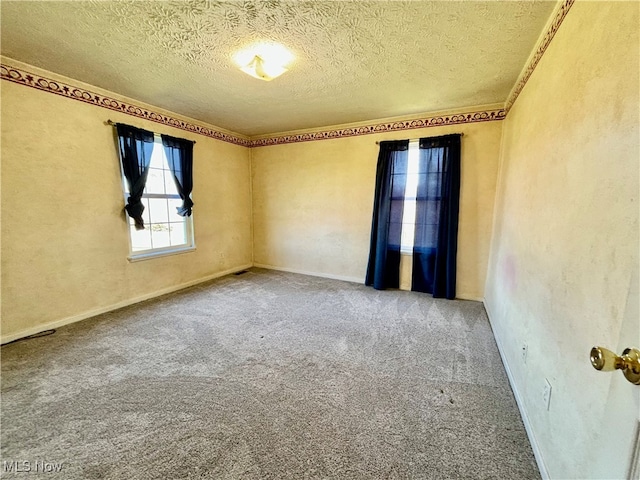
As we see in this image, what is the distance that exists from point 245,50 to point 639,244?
2.38 metres

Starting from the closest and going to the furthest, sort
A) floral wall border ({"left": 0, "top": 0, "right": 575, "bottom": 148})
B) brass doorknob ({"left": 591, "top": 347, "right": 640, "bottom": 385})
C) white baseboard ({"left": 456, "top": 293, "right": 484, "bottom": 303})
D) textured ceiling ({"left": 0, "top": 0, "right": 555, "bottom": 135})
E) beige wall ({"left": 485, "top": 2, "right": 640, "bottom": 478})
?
brass doorknob ({"left": 591, "top": 347, "right": 640, "bottom": 385}) → beige wall ({"left": 485, "top": 2, "right": 640, "bottom": 478}) → textured ceiling ({"left": 0, "top": 0, "right": 555, "bottom": 135}) → floral wall border ({"left": 0, "top": 0, "right": 575, "bottom": 148}) → white baseboard ({"left": 456, "top": 293, "right": 484, "bottom": 303})

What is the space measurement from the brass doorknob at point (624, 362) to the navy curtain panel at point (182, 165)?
13.2 ft

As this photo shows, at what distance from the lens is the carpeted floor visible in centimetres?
129

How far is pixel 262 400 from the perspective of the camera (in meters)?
1.68

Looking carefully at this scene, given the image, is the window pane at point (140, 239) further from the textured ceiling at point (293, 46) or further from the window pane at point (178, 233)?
the textured ceiling at point (293, 46)

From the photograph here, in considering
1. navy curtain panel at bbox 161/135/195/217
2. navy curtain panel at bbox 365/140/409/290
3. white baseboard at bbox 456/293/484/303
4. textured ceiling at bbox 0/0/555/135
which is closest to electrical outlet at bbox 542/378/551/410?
textured ceiling at bbox 0/0/555/135

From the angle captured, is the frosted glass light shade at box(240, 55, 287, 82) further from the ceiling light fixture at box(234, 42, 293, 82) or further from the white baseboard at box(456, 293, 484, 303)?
the white baseboard at box(456, 293, 484, 303)

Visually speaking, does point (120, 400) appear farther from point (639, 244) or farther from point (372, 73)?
point (372, 73)

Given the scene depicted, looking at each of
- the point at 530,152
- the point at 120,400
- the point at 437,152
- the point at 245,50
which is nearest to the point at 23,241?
the point at 120,400

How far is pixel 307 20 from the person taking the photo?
5.42 feet

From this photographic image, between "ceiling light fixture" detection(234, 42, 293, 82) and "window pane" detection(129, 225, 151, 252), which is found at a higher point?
"ceiling light fixture" detection(234, 42, 293, 82)

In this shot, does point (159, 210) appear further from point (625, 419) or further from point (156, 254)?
point (625, 419)

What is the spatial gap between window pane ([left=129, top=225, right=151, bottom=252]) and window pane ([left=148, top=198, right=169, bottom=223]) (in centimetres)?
19

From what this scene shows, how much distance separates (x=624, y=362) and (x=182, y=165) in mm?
4146
